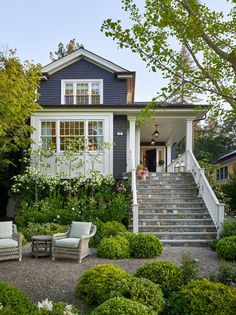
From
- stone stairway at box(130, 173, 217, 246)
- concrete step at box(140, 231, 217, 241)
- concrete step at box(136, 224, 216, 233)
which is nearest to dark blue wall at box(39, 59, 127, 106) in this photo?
stone stairway at box(130, 173, 217, 246)

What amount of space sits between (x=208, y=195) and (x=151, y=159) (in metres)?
10.6

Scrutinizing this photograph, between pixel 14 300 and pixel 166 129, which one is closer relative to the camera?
pixel 14 300

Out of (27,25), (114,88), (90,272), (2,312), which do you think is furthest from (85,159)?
(2,312)

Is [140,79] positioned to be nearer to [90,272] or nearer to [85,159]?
[85,159]

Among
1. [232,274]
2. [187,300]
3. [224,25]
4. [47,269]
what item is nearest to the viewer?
[187,300]

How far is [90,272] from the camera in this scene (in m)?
5.23

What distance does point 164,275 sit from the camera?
4887 mm

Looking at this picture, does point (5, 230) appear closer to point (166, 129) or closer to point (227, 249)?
point (227, 249)

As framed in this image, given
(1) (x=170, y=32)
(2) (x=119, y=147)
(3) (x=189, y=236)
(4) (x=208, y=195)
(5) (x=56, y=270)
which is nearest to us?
(1) (x=170, y=32)

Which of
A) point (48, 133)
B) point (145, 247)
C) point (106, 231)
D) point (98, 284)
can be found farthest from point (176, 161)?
point (98, 284)

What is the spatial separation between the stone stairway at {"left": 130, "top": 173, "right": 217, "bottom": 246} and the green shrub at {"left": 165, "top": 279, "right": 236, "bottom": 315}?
18.2 ft

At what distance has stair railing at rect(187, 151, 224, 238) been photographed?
988cm

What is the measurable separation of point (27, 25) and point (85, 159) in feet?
19.0

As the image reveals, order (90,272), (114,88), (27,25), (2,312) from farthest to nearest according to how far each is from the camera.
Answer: (114,88), (27,25), (90,272), (2,312)
